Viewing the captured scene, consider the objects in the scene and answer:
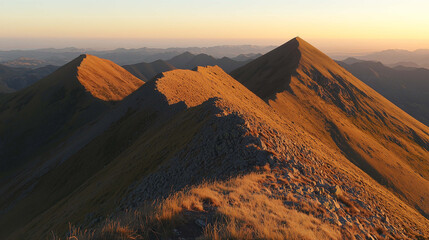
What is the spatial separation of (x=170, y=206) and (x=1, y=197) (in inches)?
2565

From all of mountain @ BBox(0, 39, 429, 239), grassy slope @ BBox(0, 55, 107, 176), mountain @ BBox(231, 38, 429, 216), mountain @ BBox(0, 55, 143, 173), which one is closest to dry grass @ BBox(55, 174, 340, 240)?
mountain @ BBox(0, 39, 429, 239)

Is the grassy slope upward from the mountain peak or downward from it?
downward

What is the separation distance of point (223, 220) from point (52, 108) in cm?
10874

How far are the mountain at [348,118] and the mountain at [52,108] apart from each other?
67401mm

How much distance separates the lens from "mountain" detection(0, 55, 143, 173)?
80188 millimetres

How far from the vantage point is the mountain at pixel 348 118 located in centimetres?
5484

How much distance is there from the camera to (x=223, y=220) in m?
7.83

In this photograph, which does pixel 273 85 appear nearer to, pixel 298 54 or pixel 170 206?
pixel 298 54

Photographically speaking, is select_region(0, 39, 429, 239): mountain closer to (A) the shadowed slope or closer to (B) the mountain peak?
(A) the shadowed slope

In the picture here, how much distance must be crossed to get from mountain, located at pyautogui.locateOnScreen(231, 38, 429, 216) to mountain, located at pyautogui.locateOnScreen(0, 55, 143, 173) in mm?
67401

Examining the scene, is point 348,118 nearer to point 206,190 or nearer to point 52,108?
point 206,190

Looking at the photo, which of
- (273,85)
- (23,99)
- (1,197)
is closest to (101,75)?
(23,99)

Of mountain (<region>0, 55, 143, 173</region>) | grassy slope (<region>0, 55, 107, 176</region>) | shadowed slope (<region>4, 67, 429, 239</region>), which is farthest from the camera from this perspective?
mountain (<region>0, 55, 143, 173</region>)

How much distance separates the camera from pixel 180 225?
24.8 feet
